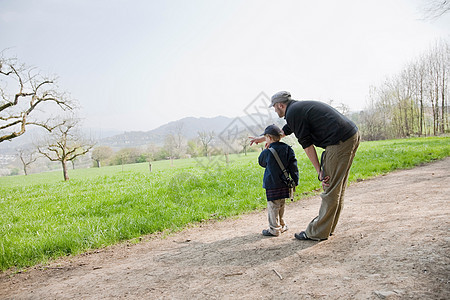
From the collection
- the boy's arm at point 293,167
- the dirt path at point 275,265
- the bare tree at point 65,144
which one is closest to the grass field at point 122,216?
the dirt path at point 275,265

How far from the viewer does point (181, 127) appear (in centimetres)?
5541

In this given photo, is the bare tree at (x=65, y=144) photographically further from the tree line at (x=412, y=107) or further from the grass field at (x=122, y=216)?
the tree line at (x=412, y=107)

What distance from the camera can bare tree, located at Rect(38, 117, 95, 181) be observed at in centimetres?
3067

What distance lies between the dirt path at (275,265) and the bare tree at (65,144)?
28303 millimetres

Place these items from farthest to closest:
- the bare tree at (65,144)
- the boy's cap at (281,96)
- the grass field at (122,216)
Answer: the bare tree at (65,144), the grass field at (122,216), the boy's cap at (281,96)

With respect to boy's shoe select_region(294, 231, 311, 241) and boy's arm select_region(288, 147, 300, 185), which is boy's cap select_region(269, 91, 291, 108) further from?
boy's shoe select_region(294, 231, 311, 241)

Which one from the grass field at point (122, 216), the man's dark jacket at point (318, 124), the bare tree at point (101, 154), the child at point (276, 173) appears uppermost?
the man's dark jacket at point (318, 124)

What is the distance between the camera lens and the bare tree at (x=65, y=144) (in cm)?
3067

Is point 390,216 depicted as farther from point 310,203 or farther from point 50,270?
point 50,270

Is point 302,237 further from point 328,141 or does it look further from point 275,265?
point 328,141

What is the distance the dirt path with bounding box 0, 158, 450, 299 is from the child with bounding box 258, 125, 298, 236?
18.1 inches

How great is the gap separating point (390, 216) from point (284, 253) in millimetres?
2489

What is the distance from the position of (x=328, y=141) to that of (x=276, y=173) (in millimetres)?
1189

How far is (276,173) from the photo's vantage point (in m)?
5.03
